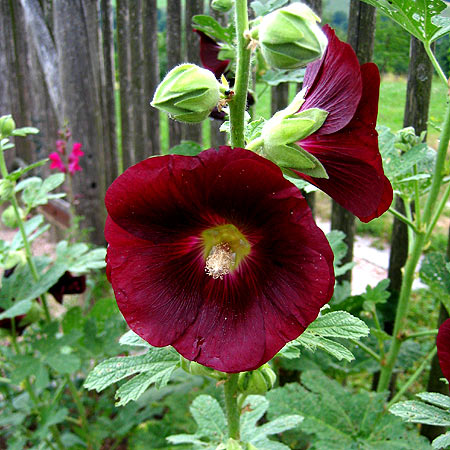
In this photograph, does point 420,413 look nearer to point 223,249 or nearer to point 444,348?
point 444,348

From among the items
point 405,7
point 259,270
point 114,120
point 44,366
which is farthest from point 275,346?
point 114,120

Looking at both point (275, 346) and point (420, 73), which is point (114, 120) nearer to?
point (420, 73)

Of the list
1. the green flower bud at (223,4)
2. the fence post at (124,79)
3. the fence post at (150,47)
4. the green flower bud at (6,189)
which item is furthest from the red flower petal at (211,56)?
the fence post at (124,79)

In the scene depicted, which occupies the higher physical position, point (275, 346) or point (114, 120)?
point (275, 346)

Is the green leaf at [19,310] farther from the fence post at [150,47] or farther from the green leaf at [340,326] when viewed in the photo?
the fence post at [150,47]

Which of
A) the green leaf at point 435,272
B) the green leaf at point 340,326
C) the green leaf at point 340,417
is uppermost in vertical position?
the green leaf at point 340,326

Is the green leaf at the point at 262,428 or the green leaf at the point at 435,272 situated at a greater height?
the green leaf at the point at 435,272
